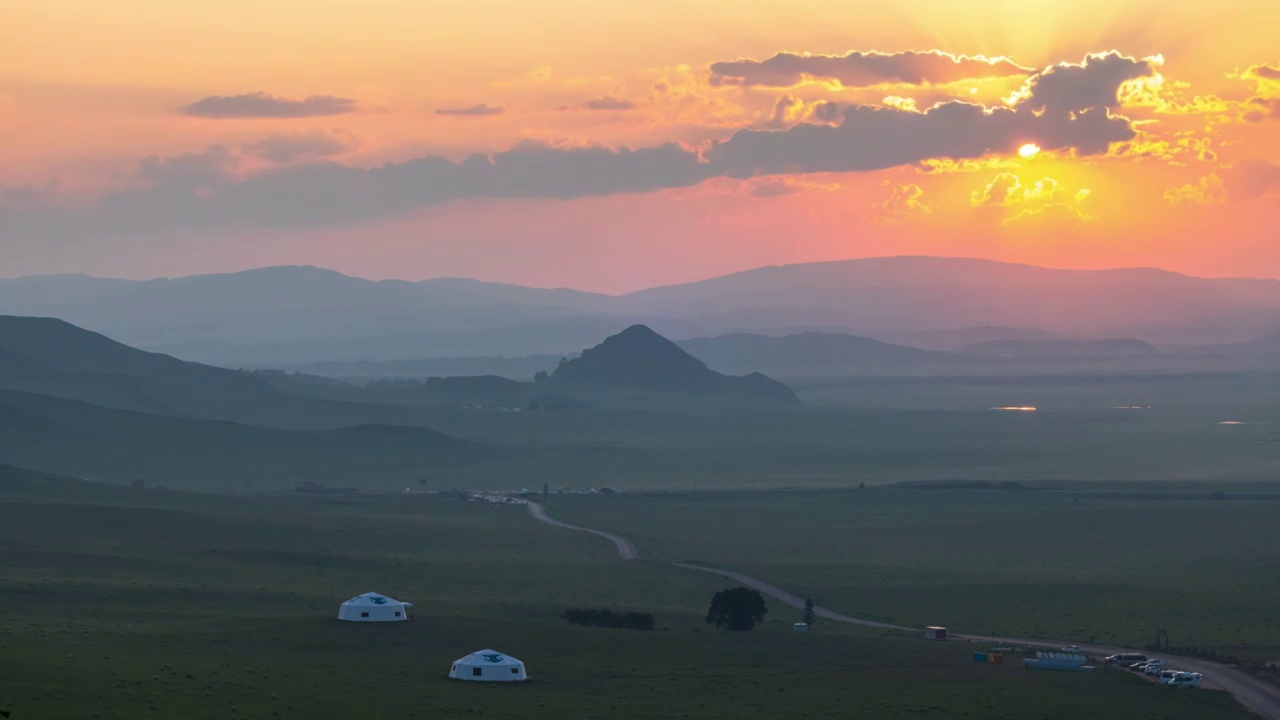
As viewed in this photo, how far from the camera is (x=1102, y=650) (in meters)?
77.9

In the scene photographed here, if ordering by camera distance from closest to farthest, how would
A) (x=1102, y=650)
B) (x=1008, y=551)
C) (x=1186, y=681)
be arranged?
(x=1186, y=681)
(x=1102, y=650)
(x=1008, y=551)

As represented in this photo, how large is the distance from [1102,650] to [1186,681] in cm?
1059

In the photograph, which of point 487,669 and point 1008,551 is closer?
point 487,669

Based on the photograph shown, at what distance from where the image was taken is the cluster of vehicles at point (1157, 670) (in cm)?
6731

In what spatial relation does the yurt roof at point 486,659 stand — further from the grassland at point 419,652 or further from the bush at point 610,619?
the bush at point 610,619

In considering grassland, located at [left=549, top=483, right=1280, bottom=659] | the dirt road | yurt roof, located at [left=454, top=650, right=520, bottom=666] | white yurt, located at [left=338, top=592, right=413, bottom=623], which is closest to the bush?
white yurt, located at [left=338, top=592, right=413, bottom=623]

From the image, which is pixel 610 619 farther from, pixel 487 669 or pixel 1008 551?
pixel 1008 551

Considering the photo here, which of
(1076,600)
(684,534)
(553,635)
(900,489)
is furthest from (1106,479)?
(553,635)

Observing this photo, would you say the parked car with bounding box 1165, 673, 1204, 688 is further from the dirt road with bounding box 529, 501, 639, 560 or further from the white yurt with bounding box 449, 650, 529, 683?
the dirt road with bounding box 529, 501, 639, 560

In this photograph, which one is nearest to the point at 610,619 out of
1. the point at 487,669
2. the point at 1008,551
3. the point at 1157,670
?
the point at 487,669

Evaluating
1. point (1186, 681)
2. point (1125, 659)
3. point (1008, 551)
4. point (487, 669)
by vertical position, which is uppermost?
point (1008, 551)

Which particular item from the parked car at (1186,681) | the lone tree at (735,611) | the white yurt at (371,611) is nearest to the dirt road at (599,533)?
the lone tree at (735,611)

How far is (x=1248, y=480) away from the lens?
174 meters

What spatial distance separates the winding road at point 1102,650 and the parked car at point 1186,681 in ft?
3.62
